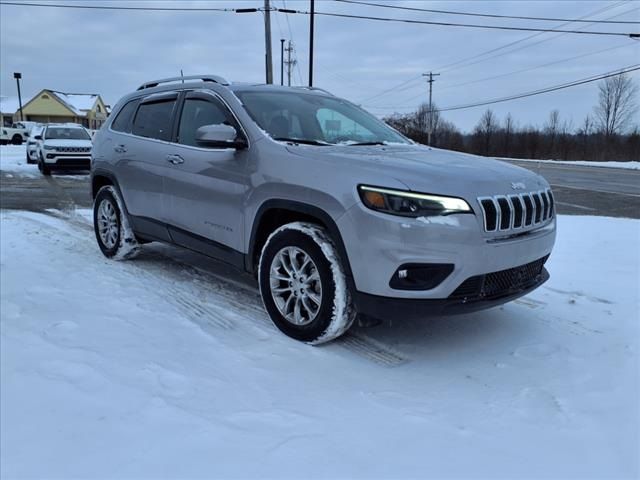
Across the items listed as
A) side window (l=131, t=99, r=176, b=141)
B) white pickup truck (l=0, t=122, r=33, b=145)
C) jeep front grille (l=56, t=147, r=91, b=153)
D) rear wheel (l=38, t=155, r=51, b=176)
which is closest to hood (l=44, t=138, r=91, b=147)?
jeep front grille (l=56, t=147, r=91, b=153)

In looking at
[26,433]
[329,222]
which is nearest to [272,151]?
[329,222]

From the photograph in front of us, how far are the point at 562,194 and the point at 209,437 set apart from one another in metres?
13.9

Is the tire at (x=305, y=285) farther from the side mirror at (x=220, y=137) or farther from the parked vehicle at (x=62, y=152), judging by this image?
the parked vehicle at (x=62, y=152)

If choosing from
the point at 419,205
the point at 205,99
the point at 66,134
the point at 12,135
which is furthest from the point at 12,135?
the point at 419,205

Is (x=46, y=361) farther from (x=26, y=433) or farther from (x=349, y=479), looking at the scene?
(x=349, y=479)

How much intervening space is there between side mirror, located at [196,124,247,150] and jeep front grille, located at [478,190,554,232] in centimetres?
179

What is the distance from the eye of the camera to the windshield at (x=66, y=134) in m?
17.5

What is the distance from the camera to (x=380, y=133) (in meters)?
4.75

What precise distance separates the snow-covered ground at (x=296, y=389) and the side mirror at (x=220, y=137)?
1273 millimetres

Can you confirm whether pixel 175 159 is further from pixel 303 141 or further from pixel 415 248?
pixel 415 248

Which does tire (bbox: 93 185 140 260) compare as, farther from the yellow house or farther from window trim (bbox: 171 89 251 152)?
the yellow house

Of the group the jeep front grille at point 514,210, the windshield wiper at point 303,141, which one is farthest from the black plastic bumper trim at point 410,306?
the windshield wiper at point 303,141

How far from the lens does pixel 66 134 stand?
1784 cm

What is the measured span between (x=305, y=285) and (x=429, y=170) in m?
1.08
